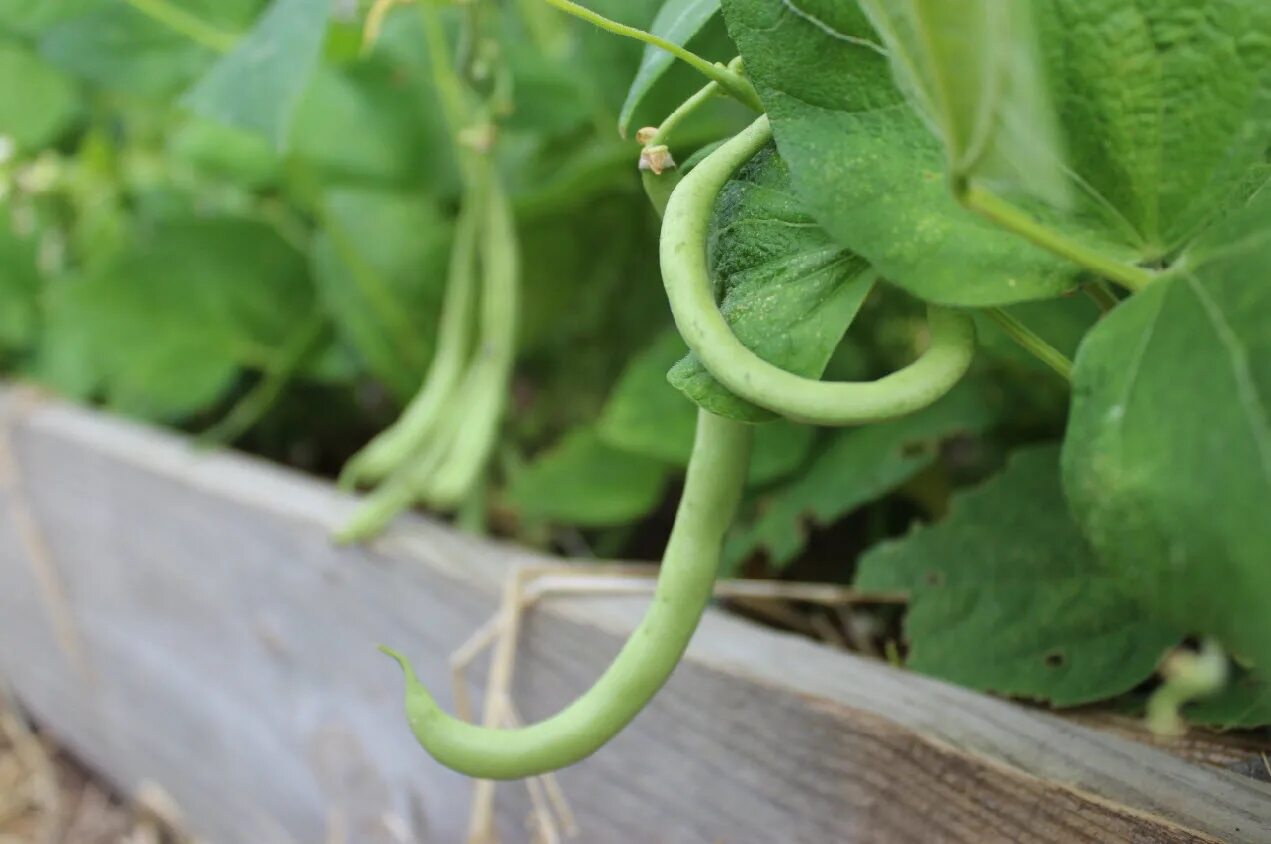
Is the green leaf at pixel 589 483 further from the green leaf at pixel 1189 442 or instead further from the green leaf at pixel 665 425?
the green leaf at pixel 1189 442

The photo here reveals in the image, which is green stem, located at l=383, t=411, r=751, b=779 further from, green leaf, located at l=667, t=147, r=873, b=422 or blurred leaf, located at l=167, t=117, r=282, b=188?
blurred leaf, located at l=167, t=117, r=282, b=188

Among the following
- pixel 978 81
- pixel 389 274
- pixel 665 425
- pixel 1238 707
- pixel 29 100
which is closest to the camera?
pixel 978 81

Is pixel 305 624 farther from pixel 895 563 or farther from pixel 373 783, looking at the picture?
pixel 895 563

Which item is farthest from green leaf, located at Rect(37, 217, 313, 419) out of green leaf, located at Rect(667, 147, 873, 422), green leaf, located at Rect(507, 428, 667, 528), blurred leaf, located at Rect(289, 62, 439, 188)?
green leaf, located at Rect(667, 147, 873, 422)

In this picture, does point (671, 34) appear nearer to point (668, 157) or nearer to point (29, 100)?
point (668, 157)

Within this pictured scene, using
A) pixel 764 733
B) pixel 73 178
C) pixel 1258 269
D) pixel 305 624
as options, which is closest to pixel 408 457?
pixel 305 624

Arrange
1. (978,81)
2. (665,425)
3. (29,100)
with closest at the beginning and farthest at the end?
1. (978,81)
2. (665,425)
3. (29,100)

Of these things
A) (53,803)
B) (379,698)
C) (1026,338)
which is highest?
(1026,338)

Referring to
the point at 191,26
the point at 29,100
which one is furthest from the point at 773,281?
the point at 29,100
